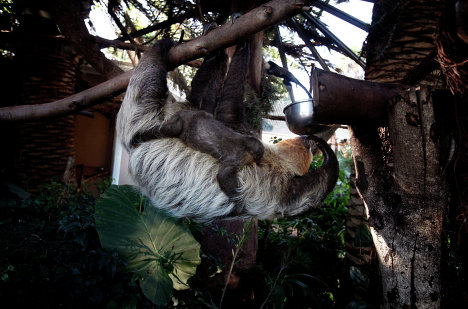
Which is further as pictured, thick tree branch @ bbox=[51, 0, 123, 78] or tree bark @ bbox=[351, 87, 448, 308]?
thick tree branch @ bbox=[51, 0, 123, 78]

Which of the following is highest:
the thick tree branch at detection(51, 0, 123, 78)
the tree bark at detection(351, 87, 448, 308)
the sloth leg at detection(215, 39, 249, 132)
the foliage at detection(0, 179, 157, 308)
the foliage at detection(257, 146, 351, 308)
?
the thick tree branch at detection(51, 0, 123, 78)

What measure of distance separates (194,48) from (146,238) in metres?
2.00

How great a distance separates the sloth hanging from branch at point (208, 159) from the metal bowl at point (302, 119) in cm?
35

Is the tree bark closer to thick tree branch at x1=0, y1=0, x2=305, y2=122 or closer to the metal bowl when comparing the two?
the metal bowl

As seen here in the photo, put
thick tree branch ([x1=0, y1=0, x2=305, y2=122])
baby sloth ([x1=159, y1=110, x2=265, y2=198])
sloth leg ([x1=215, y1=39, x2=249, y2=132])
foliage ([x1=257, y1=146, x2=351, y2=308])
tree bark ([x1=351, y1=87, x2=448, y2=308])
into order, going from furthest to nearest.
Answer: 1. foliage ([x1=257, y1=146, x2=351, y2=308])
2. sloth leg ([x1=215, y1=39, x2=249, y2=132])
3. baby sloth ([x1=159, y1=110, x2=265, y2=198])
4. thick tree branch ([x1=0, y1=0, x2=305, y2=122])
5. tree bark ([x1=351, y1=87, x2=448, y2=308])

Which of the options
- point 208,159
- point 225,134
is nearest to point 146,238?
point 208,159

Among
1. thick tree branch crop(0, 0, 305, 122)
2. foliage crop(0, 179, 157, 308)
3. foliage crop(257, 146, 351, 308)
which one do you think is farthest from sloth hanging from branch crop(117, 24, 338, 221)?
foliage crop(257, 146, 351, 308)

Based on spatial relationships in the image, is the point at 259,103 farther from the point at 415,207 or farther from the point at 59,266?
the point at 59,266

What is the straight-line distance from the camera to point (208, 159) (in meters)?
2.83

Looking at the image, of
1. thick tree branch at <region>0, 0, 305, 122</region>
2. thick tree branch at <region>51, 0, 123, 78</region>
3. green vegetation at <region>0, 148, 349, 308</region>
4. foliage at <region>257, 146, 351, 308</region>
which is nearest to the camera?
thick tree branch at <region>0, 0, 305, 122</region>

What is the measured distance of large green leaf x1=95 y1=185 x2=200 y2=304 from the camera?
288 cm

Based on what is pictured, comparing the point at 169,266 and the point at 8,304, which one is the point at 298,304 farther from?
the point at 8,304

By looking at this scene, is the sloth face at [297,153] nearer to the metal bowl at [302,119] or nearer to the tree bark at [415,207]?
the metal bowl at [302,119]

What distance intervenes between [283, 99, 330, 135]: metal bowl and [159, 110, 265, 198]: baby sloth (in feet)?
1.31
